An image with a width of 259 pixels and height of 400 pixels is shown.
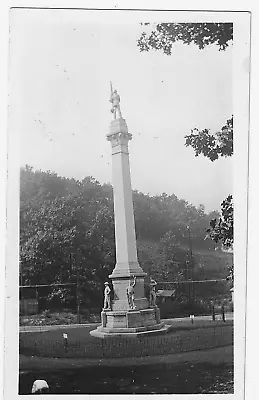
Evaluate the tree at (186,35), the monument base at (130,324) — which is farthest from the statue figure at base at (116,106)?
the monument base at (130,324)

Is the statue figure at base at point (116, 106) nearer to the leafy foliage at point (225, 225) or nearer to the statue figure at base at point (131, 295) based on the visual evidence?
the leafy foliage at point (225, 225)

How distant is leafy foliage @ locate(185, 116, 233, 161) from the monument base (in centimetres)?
85

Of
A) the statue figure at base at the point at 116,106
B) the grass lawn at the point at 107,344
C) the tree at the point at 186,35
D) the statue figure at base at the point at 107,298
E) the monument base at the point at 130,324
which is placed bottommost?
the grass lawn at the point at 107,344

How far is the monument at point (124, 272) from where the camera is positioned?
2.49 m

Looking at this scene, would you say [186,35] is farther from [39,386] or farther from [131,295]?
[39,386]

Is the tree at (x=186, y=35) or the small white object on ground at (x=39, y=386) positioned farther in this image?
the tree at (x=186, y=35)

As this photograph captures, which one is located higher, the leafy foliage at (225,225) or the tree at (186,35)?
the tree at (186,35)

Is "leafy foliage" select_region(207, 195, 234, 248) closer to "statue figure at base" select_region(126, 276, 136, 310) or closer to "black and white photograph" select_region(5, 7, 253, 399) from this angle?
"black and white photograph" select_region(5, 7, 253, 399)

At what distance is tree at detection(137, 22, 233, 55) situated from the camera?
257 cm

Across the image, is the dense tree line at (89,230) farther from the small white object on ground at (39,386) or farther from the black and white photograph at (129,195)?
the small white object on ground at (39,386)

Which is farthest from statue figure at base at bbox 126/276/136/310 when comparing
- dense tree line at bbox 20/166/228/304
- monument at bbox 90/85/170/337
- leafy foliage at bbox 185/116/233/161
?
leafy foliage at bbox 185/116/233/161

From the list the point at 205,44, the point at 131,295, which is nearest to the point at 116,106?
the point at 205,44

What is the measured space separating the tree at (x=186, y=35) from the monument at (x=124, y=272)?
0.33 metres

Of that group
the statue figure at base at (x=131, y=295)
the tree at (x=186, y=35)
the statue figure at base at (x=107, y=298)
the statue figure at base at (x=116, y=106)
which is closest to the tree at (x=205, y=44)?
the tree at (x=186, y=35)
